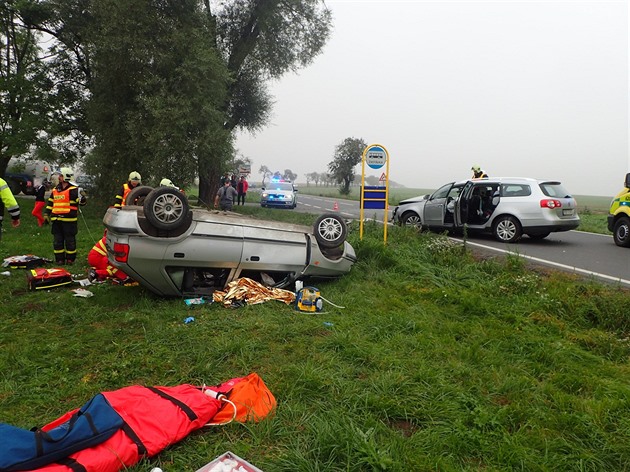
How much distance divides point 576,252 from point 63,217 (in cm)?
1002

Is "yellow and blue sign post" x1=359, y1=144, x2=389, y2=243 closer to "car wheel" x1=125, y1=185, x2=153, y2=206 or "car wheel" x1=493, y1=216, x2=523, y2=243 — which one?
"car wheel" x1=493, y1=216, x2=523, y2=243

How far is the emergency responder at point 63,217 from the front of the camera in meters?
6.90

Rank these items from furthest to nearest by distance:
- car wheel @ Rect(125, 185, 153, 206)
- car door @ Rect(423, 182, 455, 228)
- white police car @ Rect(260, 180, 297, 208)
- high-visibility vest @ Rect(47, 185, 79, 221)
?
white police car @ Rect(260, 180, 297, 208), car door @ Rect(423, 182, 455, 228), high-visibility vest @ Rect(47, 185, 79, 221), car wheel @ Rect(125, 185, 153, 206)

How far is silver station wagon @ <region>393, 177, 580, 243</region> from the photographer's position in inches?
348

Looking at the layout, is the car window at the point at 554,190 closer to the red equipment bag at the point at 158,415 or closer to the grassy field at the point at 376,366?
the grassy field at the point at 376,366

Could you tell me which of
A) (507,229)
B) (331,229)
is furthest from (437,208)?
(331,229)

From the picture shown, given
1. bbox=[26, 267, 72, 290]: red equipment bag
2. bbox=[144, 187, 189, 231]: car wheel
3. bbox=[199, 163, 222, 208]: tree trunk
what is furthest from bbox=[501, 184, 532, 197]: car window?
bbox=[199, 163, 222, 208]: tree trunk

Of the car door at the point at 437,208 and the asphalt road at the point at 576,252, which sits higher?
the car door at the point at 437,208

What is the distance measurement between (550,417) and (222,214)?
14.0 ft

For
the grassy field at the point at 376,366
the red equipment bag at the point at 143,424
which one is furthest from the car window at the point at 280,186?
the red equipment bag at the point at 143,424

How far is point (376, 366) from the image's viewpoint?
3340 mm

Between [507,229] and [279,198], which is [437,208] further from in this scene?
[279,198]

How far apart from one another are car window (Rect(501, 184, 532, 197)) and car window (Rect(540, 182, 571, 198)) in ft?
1.01

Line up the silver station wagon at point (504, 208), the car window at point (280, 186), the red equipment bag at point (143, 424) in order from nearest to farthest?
the red equipment bag at point (143, 424) < the silver station wagon at point (504, 208) < the car window at point (280, 186)
